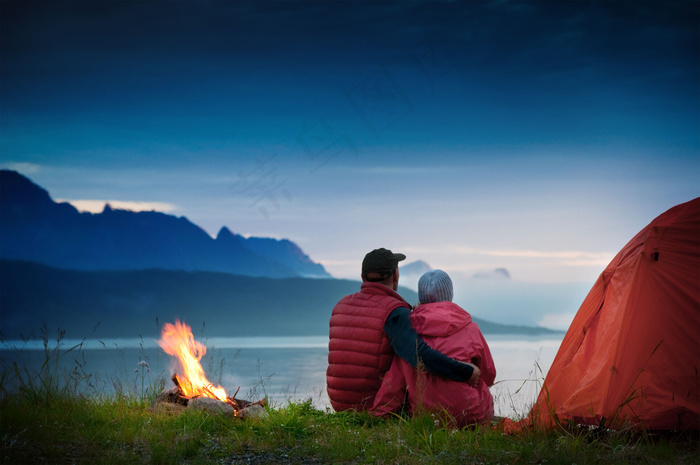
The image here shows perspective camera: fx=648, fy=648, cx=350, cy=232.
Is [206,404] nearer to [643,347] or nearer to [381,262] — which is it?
[381,262]

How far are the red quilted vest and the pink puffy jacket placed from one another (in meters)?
0.16

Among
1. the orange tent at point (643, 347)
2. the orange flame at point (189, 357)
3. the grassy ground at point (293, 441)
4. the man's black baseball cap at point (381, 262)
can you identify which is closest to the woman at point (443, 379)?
the grassy ground at point (293, 441)

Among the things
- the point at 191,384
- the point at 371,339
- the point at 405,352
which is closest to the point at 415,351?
the point at 405,352

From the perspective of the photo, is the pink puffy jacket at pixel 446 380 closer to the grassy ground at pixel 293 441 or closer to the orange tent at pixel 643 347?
the grassy ground at pixel 293 441

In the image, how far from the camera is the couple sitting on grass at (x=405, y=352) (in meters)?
6.39

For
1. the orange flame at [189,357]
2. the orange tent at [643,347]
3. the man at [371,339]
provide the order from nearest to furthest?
the orange tent at [643,347] → the man at [371,339] → the orange flame at [189,357]

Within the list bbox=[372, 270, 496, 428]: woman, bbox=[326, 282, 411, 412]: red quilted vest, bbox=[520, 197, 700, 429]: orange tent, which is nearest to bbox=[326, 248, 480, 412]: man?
bbox=[326, 282, 411, 412]: red quilted vest

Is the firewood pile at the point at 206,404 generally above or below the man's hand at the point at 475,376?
below

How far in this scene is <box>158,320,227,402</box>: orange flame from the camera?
777 cm

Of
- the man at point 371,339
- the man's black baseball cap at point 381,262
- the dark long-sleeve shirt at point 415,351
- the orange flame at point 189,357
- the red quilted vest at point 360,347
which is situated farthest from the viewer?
the orange flame at point 189,357

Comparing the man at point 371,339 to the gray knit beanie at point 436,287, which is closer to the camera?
the man at point 371,339

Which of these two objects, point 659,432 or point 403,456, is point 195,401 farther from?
point 659,432

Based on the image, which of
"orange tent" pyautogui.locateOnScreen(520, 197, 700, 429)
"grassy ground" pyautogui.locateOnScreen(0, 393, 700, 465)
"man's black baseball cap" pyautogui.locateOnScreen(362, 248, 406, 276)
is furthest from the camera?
"man's black baseball cap" pyautogui.locateOnScreen(362, 248, 406, 276)

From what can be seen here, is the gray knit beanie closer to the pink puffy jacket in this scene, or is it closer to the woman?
the woman
